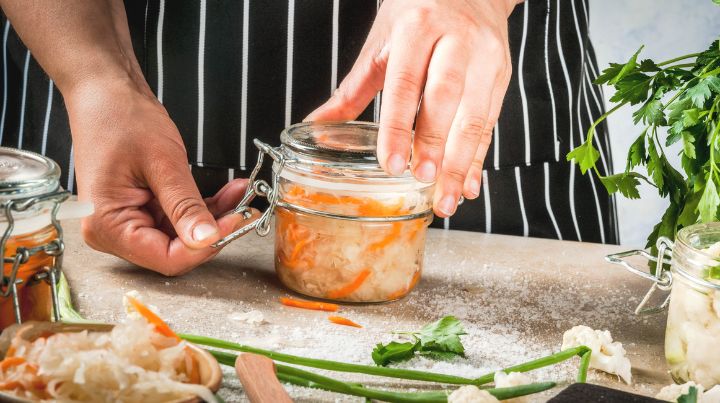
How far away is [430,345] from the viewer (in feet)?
3.94

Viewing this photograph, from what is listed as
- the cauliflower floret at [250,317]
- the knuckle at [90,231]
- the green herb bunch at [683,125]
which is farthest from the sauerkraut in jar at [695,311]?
the knuckle at [90,231]

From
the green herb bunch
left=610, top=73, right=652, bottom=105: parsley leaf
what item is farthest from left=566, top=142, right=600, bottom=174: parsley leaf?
left=610, top=73, right=652, bottom=105: parsley leaf

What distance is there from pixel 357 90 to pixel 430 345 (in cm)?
53

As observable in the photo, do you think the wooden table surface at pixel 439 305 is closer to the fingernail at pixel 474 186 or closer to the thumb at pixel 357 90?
the fingernail at pixel 474 186

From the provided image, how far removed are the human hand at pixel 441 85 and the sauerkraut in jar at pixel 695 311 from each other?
0.36 metres

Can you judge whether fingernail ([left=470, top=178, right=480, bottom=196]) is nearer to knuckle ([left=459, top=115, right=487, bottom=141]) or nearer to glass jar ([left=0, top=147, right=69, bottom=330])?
knuckle ([left=459, top=115, right=487, bottom=141])

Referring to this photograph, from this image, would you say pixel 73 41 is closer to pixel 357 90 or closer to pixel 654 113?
pixel 357 90

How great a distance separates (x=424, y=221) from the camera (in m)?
1.38

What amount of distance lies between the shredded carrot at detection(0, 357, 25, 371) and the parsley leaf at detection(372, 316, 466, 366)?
1.62ft

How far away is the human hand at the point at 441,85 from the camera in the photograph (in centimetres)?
123

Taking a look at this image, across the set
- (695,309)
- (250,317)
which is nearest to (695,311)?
(695,309)

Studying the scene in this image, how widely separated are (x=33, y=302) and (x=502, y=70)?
32.7 inches

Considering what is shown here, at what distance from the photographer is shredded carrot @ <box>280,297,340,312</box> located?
1340 millimetres

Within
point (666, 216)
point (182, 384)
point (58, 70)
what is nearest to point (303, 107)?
point (58, 70)
